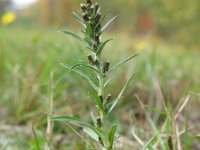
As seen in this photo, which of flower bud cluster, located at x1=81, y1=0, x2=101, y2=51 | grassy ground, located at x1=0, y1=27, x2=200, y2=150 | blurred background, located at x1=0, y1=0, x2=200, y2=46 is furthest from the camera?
blurred background, located at x1=0, y1=0, x2=200, y2=46

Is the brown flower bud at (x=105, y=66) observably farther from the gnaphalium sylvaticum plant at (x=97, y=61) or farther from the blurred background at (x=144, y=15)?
the blurred background at (x=144, y=15)

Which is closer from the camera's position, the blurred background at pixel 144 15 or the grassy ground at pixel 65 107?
the grassy ground at pixel 65 107

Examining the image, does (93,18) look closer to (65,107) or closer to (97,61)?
(97,61)

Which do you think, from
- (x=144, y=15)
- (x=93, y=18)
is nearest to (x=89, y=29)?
(x=93, y=18)

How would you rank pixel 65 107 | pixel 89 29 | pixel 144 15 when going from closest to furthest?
1. pixel 89 29
2. pixel 65 107
3. pixel 144 15

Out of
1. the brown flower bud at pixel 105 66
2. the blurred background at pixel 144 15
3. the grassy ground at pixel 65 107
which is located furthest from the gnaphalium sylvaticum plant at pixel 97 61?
the blurred background at pixel 144 15

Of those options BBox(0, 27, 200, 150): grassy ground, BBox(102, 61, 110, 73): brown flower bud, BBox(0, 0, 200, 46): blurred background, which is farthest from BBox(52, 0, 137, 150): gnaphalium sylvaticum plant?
BBox(0, 0, 200, 46): blurred background

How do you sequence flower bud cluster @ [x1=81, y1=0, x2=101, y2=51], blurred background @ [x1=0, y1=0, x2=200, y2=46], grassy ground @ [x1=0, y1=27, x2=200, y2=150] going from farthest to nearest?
blurred background @ [x1=0, y1=0, x2=200, y2=46] < grassy ground @ [x1=0, y1=27, x2=200, y2=150] < flower bud cluster @ [x1=81, y1=0, x2=101, y2=51]

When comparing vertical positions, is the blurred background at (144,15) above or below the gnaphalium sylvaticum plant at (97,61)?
below

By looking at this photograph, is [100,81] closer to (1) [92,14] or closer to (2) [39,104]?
(1) [92,14]

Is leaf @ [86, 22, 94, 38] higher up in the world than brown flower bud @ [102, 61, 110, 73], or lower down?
higher up

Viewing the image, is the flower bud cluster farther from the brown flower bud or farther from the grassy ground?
the grassy ground

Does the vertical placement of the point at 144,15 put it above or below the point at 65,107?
below
